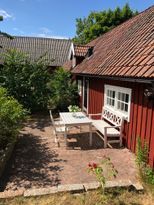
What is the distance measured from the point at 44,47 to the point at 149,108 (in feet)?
80.6

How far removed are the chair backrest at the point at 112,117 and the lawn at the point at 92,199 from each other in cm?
345

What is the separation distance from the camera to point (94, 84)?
1145 centimetres

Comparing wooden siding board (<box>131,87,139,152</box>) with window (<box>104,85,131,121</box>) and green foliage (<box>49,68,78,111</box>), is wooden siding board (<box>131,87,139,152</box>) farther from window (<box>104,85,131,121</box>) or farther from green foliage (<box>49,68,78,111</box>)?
green foliage (<box>49,68,78,111</box>)

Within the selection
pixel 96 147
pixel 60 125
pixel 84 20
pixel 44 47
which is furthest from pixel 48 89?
pixel 84 20

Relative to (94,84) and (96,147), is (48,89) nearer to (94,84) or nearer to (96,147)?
(94,84)

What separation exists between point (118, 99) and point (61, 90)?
767cm

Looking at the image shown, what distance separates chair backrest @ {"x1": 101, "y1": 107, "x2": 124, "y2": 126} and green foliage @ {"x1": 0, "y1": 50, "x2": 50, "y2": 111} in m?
5.80

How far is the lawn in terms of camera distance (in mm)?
4152

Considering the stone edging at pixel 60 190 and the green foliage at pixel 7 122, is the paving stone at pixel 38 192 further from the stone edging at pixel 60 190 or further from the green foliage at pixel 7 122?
the green foliage at pixel 7 122

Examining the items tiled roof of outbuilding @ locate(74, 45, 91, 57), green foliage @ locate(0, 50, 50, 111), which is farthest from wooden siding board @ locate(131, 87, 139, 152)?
tiled roof of outbuilding @ locate(74, 45, 91, 57)

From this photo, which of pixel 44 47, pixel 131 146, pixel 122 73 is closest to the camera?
pixel 122 73

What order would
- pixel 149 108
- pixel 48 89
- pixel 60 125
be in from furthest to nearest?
pixel 48 89
pixel 60 125
pixel 149 108

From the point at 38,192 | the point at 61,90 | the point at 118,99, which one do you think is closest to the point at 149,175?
the point at 38,192

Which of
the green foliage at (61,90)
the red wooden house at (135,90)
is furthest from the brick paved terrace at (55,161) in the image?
the green foliage at (61,90)
